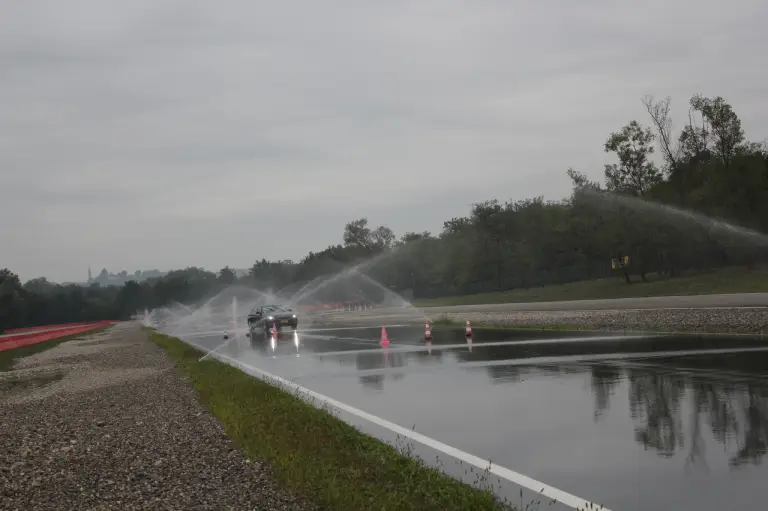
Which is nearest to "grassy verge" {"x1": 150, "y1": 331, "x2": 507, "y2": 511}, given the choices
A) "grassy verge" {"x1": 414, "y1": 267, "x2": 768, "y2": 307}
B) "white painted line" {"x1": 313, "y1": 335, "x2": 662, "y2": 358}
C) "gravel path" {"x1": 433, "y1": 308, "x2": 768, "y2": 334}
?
"white painted line" {"x1": 313, "y1": 335, "x2": 662, "y2": 358}

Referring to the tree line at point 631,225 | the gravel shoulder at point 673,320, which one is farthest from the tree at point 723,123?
the gravel shoulder at point 673,320

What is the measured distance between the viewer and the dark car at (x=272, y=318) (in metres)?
48.4

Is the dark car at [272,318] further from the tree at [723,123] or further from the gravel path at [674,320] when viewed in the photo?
the tree at [723,123]

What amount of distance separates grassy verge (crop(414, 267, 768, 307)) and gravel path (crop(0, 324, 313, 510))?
35360 mm

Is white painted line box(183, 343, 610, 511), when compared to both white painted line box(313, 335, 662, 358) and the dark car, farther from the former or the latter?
the dark car

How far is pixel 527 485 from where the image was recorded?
751 centimetres

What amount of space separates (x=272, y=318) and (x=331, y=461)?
128 feet

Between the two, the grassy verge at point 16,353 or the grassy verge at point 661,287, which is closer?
the grassy verge at point 16,353

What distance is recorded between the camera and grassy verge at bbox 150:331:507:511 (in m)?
7.07

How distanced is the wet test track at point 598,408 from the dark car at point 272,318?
25617mm

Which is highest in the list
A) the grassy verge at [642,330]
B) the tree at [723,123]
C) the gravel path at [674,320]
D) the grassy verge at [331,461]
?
the tree at [723,123]

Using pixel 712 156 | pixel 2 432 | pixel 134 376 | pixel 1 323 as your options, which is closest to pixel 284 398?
A: pixel 2 432

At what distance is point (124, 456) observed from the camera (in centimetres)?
999

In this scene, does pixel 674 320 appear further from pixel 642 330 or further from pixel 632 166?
pixel 632 166
